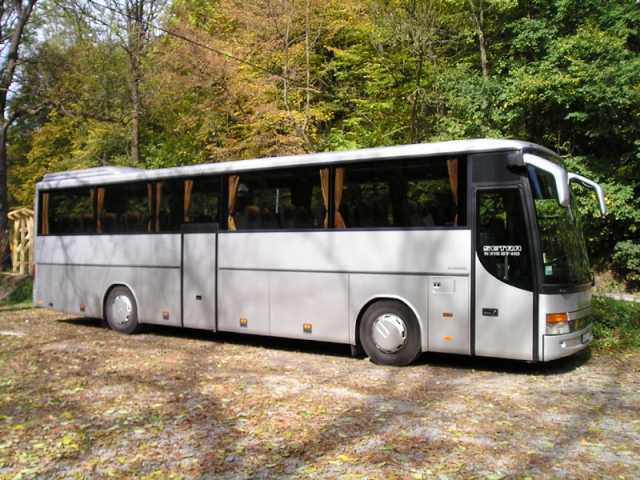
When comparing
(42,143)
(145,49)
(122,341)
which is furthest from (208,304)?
(42,143)

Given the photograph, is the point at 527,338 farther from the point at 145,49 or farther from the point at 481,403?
the point at 145,49

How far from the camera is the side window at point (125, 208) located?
12336mm

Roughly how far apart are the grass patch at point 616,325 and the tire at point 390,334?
3.62 metres

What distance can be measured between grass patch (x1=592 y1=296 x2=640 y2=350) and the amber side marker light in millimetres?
2766

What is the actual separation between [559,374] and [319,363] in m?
3.47

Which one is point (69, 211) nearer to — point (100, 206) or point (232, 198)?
point (100, 206)

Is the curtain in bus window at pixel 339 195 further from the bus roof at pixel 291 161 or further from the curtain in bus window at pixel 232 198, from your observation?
the curtain in bus window at pixel 232 198

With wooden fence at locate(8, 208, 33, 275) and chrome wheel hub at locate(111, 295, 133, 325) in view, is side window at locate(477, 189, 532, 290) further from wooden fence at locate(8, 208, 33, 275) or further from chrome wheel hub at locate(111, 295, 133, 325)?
wooden fence at locate(8, 208, 33, 275)

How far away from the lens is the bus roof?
8.51 metres

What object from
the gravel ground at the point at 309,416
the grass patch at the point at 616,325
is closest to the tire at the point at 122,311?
the gravel ground at the point at 309,416

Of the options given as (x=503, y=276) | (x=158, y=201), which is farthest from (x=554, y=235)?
(x=158, y=201)

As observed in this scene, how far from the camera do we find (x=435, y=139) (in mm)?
19047

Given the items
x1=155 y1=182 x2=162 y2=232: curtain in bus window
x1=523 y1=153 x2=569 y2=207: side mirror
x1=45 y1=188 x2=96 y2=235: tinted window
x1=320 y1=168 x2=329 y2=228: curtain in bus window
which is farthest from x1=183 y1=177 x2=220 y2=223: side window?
x1=523 y1=153 x2=569 y2=207: side mirror

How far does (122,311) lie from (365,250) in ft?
20.0
